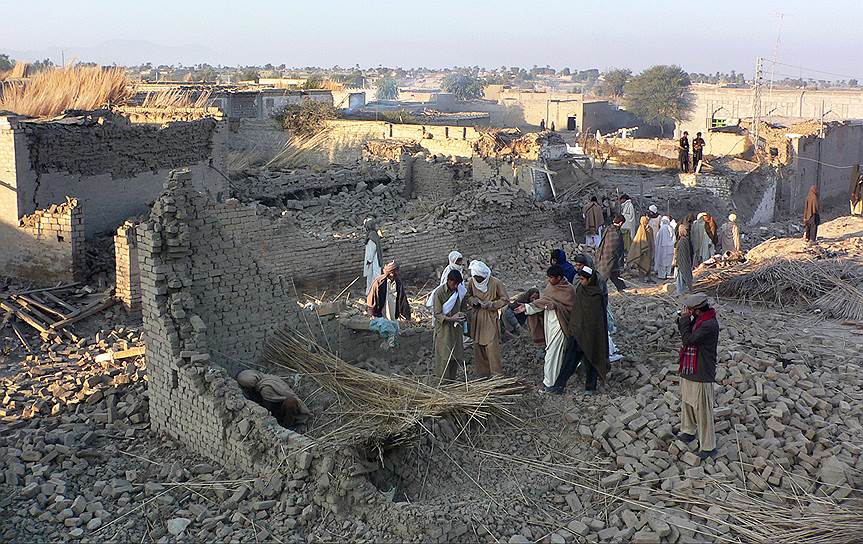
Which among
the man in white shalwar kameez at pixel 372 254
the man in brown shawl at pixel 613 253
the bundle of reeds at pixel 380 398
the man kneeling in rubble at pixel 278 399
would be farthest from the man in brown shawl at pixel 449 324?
the man in brown shawl at pixel 613 253

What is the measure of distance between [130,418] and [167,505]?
165cm

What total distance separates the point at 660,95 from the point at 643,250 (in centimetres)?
4765

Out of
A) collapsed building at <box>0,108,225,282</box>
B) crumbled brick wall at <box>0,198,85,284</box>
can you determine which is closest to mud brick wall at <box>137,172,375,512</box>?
crumbled brick wall at <box>0,198,85,284</box>

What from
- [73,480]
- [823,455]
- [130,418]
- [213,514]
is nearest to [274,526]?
[213,514]

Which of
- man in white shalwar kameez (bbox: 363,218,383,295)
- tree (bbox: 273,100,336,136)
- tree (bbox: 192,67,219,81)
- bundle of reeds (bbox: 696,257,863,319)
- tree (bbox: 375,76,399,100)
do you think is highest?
tree (bbox: 192,67,219,81)

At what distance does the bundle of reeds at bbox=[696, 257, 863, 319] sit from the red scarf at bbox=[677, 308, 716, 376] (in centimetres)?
485

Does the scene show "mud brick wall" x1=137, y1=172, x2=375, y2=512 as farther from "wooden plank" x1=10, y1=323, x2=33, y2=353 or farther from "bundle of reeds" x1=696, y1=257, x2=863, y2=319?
"bundle of reeds" x1=696, y1=257, x2=863, y2=319

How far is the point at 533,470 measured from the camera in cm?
684

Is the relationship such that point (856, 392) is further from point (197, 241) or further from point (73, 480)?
point (73, 480)

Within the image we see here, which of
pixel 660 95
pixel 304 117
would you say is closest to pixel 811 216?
pixel 304 117

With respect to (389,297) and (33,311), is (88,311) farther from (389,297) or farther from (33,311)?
(389,297)

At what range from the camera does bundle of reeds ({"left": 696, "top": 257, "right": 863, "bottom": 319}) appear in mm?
10969

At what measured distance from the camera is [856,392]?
805cm

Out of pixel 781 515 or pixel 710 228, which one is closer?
pixel 781 515
